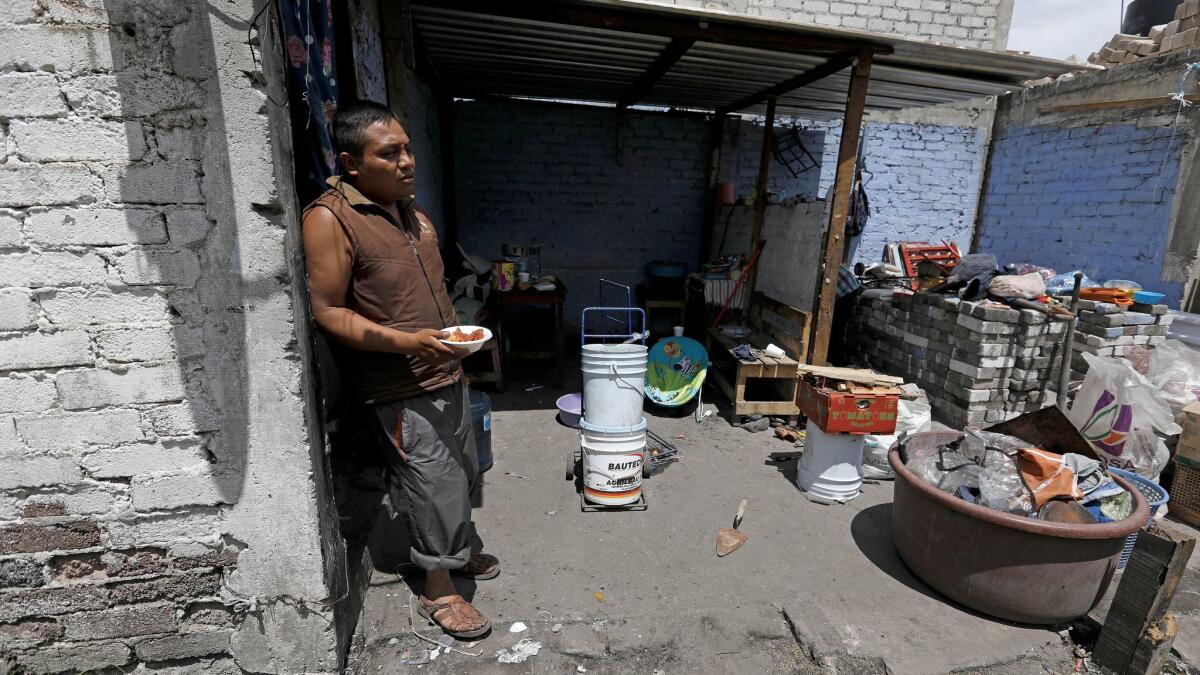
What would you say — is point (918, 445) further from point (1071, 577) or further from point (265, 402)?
point (265, 402)

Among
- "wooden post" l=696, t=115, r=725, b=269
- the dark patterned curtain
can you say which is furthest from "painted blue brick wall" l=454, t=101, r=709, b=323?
the dark patterned curtain

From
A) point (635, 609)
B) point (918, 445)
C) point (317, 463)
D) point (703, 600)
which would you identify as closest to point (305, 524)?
point (317, 463)

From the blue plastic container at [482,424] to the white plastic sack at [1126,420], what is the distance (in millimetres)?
4601

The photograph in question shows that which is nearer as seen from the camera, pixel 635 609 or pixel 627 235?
pixel 635 609

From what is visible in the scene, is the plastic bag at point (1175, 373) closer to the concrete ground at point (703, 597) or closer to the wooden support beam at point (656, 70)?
the concrete ground at point (703, 597)

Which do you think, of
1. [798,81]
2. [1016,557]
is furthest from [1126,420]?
[798,81]

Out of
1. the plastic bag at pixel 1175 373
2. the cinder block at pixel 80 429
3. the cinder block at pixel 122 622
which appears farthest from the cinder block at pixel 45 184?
the plastic bag at pixel 1175 373

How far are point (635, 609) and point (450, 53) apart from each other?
547 centimetres

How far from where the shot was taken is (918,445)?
11.0 ft

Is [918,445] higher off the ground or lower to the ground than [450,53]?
lower

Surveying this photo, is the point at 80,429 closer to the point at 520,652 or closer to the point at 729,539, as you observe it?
the point at 520,652

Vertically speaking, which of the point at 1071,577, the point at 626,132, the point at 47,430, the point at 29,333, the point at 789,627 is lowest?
the point at 789,627

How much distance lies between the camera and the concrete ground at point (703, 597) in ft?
8.29

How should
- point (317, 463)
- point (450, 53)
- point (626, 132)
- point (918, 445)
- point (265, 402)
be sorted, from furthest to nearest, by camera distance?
point (626, 132)
point (450, 53)
point (918, 445)
point (317, 463)
point (265, 402)
